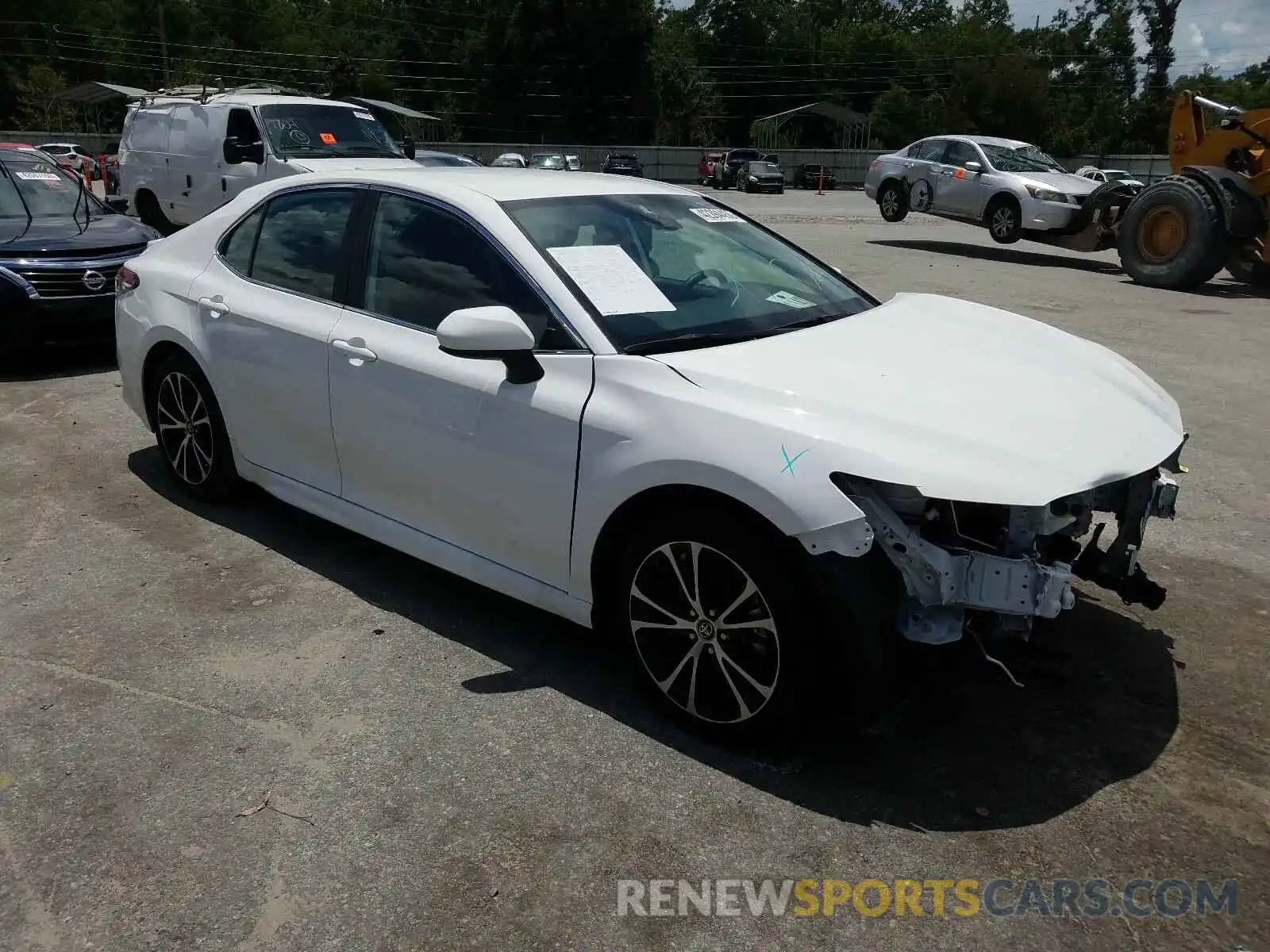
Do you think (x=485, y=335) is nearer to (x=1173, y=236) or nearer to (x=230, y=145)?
(x=230, y=145)

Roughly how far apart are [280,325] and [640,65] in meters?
68.1

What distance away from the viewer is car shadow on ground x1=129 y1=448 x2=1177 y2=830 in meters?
3.02

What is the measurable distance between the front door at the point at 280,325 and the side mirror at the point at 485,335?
Result: 1001 millimetres

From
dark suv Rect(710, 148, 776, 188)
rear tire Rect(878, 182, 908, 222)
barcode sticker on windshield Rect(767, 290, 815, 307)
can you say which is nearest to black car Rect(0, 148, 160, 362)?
barcode sticker on windshield Rect(767, 290, 815, 307)

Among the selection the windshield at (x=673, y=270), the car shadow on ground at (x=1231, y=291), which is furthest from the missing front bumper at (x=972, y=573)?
the car shadow on ground at (x=1231, y=291)

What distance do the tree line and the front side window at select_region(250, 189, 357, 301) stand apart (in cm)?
5894

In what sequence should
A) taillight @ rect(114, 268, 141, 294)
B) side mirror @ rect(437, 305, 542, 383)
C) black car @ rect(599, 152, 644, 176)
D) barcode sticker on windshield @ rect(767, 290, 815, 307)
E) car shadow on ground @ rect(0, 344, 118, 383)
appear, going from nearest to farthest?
side mirror @ rect(437, 305, 542, 383) → barcode sticker on windshield @ rect(767, 290, 815, 307) → taillight @ rect(114, 268, 141, 294) → car shadow on ground @ rect(0, 344, 118, 383) → black car @ rect(599, 152, 644, 176)

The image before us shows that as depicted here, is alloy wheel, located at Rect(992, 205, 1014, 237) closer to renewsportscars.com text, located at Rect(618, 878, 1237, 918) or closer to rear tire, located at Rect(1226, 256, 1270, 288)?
rear tire, located at Rect(1226, 256, 1270, 288)

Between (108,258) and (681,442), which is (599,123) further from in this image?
(681,442)

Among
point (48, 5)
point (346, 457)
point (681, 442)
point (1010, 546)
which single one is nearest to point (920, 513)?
point (1010, 546)

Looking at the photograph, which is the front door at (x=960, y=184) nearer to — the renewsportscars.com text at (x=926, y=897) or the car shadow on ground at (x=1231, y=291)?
the car shadow on ground at (x=1231, y=291)

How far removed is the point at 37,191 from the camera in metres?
8.86

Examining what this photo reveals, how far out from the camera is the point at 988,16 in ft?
321

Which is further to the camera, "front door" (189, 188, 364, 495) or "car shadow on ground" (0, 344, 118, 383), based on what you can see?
"car shadow on ground" (0, 344, 118, 383)
